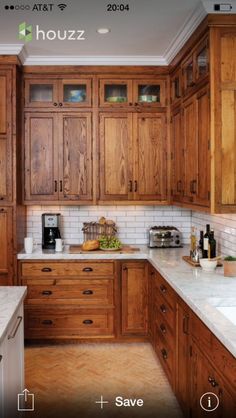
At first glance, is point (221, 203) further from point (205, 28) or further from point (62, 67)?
point (62, 67)

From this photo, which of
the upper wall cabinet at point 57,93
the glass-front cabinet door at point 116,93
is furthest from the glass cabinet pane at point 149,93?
the upper wall cabinet at point 57,93

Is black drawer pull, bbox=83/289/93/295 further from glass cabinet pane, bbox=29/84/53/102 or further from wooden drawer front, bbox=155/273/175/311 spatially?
glass cabinet pane, bbox=29/84/53/102

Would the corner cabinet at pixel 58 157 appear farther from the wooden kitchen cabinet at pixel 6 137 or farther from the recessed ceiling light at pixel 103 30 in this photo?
the recessed ceiling light at pixel 103 30

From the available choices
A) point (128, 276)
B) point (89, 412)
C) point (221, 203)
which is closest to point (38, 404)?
point (89, 412)

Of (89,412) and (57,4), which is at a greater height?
(57,4)

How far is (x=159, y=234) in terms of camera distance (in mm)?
4570

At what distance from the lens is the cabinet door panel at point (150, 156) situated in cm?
451

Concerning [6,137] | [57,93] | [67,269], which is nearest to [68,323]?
[67,269]

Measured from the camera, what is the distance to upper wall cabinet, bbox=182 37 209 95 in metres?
3.19

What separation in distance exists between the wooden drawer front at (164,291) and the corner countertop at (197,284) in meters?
0.09

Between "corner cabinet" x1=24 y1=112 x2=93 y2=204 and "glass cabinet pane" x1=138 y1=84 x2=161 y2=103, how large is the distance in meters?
0.56

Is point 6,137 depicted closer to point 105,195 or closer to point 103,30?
point 105,195

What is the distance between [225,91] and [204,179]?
2.10ft

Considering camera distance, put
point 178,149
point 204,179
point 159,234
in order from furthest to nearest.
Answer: point 159,234
point 178,149
point 204,179
